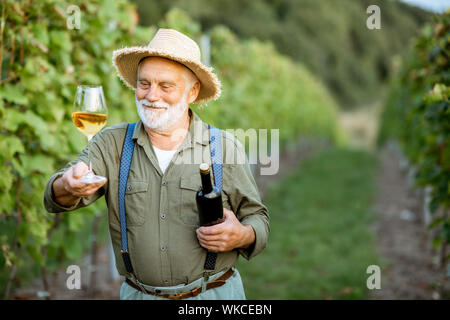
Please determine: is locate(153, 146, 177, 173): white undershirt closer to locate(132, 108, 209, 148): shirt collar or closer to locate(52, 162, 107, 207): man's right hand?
locate(132, 108, 209, 148): shirt collar

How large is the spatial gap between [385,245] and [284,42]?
167 feet

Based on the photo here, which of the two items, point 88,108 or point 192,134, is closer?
point 88,108

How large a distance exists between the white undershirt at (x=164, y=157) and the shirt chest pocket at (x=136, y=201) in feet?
0.44

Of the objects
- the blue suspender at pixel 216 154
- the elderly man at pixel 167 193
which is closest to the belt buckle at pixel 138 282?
the elderly man at pixel 167 193

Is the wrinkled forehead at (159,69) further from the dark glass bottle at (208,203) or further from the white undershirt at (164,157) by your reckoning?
the dark glass bottle at (208,203)

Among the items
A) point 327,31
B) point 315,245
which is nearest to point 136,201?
point 315,245

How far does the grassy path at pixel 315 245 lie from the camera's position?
5.45 m

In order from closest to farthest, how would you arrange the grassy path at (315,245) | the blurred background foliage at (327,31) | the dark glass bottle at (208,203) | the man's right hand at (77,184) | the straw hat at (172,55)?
1. the man's right hand at (77,184)
2. the dark glass bottle at (208,203)
3. the straw hat at (172,55)
4. the grassy path at (315,245)
5. the blurred background foliage at (327,31)

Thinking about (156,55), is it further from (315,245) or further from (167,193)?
(315,245)

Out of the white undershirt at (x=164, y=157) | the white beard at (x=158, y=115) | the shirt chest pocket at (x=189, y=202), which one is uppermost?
the white beard at (x=158, y=115)

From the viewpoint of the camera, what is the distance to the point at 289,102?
1647 centimetres

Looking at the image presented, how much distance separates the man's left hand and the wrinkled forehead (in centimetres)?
72

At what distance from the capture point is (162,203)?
7.38 feet

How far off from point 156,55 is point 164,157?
505mm
